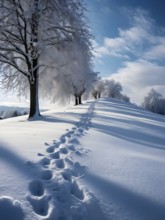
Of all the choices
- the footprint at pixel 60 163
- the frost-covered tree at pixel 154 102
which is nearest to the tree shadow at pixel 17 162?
the footprint at pixel 60 163

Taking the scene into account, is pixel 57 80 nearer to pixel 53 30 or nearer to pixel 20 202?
pixel 53 30

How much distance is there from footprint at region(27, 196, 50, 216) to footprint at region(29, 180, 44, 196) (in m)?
0.15

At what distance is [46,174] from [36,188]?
391 millimetres

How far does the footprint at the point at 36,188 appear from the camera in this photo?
2588 mm

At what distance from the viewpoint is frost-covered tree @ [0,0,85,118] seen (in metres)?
9.77

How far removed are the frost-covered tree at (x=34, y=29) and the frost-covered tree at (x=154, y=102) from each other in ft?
270

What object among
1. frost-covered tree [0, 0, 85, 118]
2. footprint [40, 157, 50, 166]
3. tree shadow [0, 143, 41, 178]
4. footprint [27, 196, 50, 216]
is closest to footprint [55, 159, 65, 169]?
footprint [40, 157, 50, 166]

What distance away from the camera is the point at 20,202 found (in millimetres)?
2297

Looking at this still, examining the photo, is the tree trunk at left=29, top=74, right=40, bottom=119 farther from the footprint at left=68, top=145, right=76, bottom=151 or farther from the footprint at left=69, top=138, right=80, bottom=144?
the footprint at left=68, top=145, right=76, bottom=151

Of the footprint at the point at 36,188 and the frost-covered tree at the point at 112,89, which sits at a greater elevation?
the frost-covered tree at the point at 112,89

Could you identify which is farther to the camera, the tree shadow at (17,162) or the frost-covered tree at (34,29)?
the frost-covered tree at (34,29)

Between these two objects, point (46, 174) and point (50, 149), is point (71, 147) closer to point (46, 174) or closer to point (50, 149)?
point (50, 149)

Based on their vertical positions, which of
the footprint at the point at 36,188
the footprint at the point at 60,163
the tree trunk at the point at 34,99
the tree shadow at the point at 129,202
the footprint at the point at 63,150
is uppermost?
the tree trunk at the point at 34,99

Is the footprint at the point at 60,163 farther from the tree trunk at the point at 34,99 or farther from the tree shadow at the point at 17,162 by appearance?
the tree trunk at the point at 34,99
